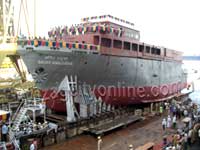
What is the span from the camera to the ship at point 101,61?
700 inches

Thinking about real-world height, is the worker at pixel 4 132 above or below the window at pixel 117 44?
below

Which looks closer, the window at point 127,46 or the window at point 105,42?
the window at point 105,42

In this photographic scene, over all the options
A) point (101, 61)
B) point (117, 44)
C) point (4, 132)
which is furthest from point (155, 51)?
point (4, 132)

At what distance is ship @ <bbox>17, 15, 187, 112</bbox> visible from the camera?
58.3 feet

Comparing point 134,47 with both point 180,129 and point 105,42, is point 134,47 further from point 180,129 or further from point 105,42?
point 180,129

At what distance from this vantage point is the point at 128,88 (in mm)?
22703

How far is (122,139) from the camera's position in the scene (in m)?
16.3

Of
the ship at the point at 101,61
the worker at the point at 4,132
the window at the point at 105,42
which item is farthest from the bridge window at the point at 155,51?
the worker at the point at 4,132

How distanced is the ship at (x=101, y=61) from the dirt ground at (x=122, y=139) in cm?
365

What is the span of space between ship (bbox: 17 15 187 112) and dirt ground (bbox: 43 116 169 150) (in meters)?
3.65

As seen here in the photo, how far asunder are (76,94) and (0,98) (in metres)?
8.42

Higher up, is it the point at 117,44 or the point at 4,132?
the point at 117,44

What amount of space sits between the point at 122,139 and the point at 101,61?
683 cm

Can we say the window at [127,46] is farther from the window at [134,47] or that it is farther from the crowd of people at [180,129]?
the crowd of people at [180,129]
